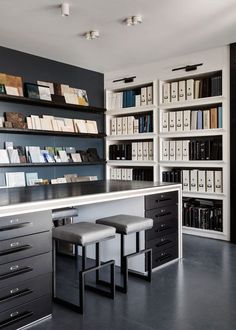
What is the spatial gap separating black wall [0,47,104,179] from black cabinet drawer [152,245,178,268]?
7.57 feet

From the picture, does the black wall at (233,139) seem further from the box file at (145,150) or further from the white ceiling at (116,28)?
the box file at (145,150)

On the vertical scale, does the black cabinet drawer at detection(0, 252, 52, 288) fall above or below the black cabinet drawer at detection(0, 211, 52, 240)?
below

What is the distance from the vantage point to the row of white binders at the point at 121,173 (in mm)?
5265

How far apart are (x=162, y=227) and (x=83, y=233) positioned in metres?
1.13

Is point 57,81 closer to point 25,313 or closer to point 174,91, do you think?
point 174,91

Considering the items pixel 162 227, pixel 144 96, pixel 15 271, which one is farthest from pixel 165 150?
pixel 15 271

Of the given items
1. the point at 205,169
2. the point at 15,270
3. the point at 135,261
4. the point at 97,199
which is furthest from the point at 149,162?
the point at 15,270

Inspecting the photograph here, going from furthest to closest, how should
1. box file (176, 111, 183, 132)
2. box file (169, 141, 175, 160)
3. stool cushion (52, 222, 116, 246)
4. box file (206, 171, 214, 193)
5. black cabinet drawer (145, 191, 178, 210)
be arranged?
box file (169, 141, 175, 160), box file (176, 111, 183, 132), box file (206, 171, 214, 193), black cabinet drawer (145, 191, 178, 210), stool cushion (52, 222, 116, 246)

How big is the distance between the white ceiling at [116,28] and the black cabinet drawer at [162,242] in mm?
2204

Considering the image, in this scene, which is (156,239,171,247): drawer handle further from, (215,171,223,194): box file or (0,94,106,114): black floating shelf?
(0,94,106,114): black floating shelf

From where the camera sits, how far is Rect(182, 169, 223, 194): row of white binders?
4.27 metres

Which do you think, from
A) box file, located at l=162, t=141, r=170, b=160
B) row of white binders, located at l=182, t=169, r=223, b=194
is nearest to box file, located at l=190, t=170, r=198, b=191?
row of white binders, located at l=182, t=169, r=223, b=194

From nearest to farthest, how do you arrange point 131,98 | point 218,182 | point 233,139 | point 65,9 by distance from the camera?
point 65,9, point 233,139, point 218,182, point 131,98

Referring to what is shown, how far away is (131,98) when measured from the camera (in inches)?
205
